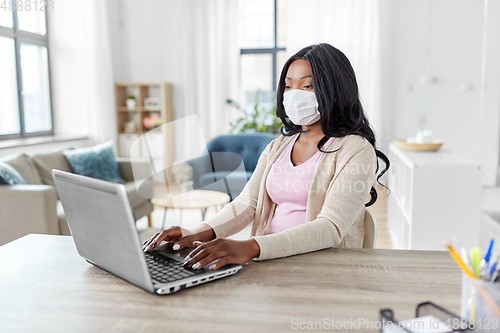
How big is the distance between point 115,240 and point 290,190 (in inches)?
25.7

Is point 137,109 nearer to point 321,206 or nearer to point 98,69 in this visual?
point 98,69

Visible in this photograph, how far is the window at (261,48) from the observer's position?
5723 mm

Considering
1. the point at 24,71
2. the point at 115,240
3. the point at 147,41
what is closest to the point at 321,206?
the point at 115,240

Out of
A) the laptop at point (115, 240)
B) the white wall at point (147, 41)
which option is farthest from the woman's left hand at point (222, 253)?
the white wall at point (147, 41)

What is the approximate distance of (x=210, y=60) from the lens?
570 centimetres

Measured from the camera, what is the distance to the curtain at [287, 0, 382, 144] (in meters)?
5.14

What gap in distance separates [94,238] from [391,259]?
657 millimetres

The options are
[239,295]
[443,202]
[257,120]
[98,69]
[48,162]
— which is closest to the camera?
[239,295]

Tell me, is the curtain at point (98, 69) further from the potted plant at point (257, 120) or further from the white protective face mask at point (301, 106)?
the white protective face mask at point (301, 106)

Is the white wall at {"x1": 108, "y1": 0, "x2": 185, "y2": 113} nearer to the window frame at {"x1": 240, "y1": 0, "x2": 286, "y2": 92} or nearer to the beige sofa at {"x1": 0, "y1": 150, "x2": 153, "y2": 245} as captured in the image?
the window frame at {"x1": 240, "y1": 0, "x2": 286, "y2": 92}

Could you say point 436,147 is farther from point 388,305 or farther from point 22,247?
point 22,247

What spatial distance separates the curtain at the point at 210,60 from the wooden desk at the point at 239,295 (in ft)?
15.8

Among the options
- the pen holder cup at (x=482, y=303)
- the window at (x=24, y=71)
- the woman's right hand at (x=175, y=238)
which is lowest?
the woman's right hand at (x=175, y=238)

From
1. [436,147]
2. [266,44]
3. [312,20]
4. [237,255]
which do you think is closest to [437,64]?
[312,20]
